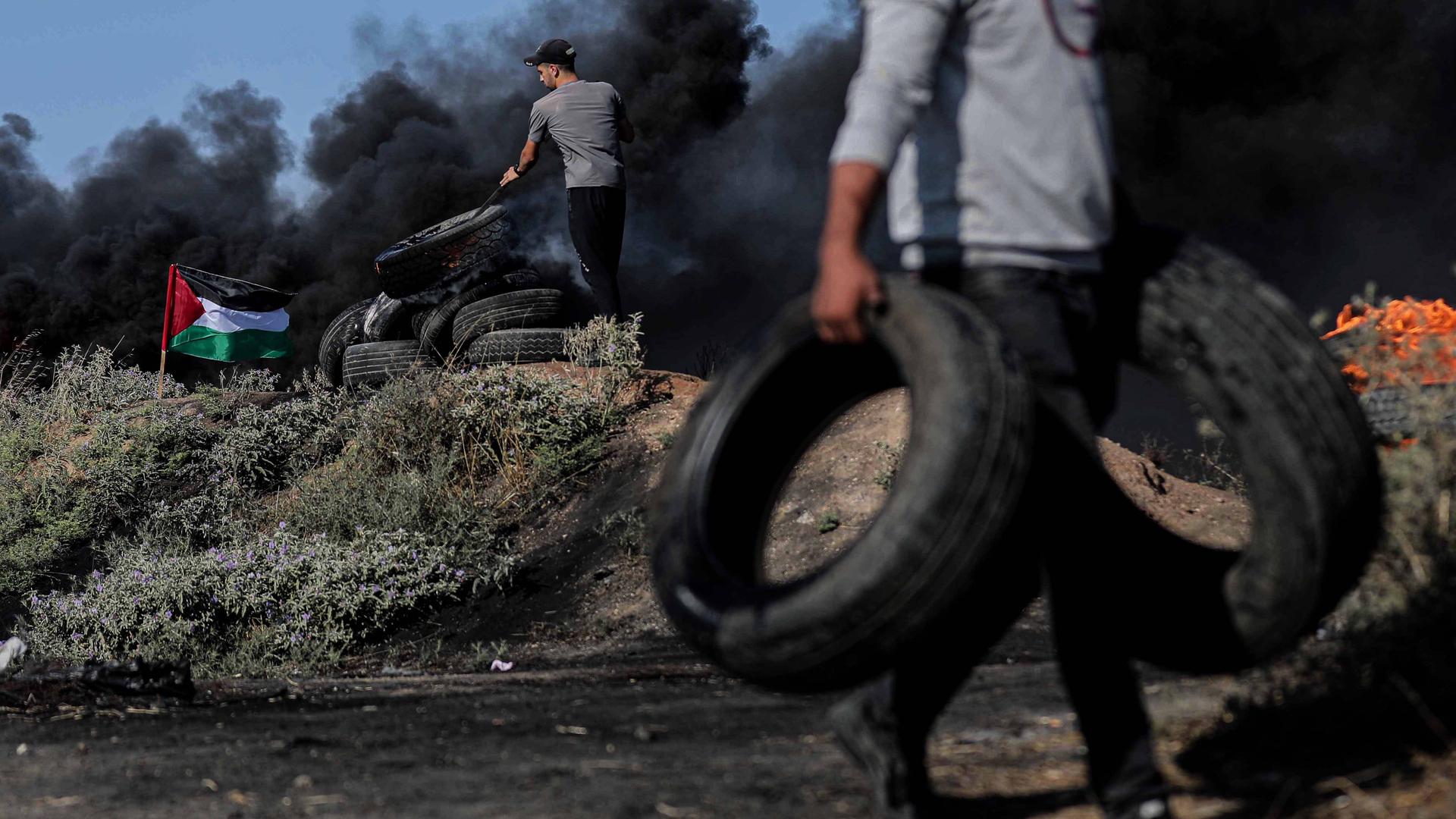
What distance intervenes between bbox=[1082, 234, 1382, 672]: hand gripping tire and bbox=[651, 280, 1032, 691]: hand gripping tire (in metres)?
0.38

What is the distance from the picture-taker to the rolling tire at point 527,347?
10734 millimetres

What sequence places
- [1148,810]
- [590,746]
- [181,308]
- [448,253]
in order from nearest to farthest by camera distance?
[1148,810], [590,746], [448,253], [181,308]

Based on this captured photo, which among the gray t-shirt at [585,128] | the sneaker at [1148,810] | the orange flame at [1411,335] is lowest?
the sneaker at [1148,810]

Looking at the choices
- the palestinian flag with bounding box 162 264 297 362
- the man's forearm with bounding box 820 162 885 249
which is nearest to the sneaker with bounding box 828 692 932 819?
the man's forearm with bounding box 820 162 885 249

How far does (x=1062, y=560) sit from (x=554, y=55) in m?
8.16

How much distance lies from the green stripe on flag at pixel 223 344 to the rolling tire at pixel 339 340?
1807mm

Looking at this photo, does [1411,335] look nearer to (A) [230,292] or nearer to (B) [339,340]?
(B) [339,340]

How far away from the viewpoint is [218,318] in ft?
46.6

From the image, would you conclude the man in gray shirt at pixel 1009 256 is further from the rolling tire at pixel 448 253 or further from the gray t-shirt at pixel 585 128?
the rolling tire at pixel 448 253

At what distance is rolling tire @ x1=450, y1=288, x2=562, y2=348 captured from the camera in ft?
36.4

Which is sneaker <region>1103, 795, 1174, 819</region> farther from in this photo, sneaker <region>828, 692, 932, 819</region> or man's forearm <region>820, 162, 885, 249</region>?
man's forearm <region>820, 162, 885, 249</region>

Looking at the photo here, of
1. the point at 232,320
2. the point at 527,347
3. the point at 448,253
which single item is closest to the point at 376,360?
the point at 448,253

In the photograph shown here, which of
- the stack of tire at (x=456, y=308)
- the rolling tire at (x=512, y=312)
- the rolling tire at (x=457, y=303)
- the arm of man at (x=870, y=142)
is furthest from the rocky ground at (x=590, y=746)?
the rolling tire at (x=457, y=303)

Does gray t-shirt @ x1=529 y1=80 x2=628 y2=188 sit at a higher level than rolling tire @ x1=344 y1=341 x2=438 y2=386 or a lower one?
higher
